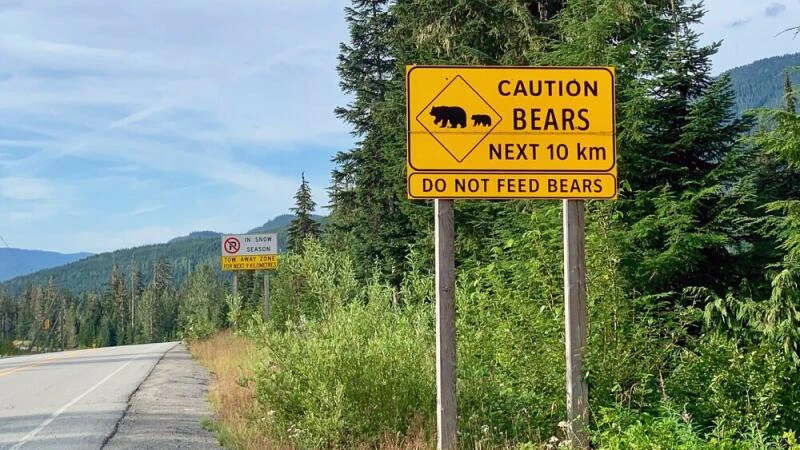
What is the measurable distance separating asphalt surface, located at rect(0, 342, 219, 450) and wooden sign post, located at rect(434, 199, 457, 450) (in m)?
4.02

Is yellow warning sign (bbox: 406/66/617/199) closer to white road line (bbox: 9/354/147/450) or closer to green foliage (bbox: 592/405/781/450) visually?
green foliage (bbox: 592/405/781/450)

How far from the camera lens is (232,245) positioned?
24.5 metres

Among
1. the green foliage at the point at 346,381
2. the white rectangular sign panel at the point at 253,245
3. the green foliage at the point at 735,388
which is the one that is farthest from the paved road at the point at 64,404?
the green foliage at the point at 735,388

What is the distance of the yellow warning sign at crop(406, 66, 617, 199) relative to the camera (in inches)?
249

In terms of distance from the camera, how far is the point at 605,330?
22.2ft

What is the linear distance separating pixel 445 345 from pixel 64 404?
9421 millimetres

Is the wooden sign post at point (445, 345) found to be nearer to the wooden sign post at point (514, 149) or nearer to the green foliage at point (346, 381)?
the wooden sign post at point (514, 149)

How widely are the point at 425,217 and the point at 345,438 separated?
43.0 ft

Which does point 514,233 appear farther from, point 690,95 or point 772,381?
point 772,381

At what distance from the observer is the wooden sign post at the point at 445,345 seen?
6.18 metres

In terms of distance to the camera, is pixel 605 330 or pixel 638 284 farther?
pixel 638 284

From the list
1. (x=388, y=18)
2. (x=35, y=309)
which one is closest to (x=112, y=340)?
(x=35, y=309)

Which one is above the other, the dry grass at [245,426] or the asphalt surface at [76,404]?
the dry grass at [245,426]

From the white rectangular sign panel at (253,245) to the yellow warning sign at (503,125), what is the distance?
17.7m
